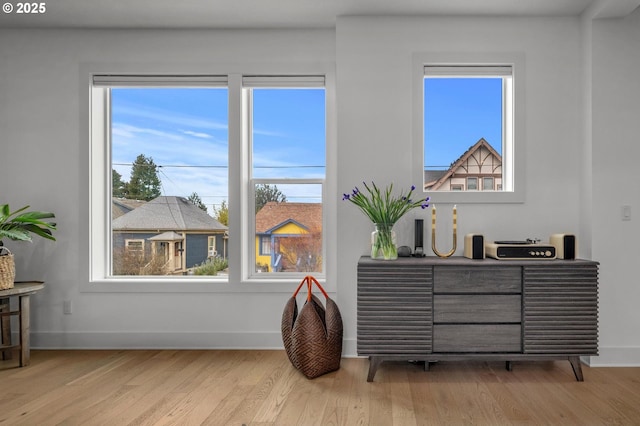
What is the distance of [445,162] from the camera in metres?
3.72

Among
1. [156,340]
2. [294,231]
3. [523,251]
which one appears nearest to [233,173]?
[294,231]

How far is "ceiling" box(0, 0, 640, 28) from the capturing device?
3389 millimetres

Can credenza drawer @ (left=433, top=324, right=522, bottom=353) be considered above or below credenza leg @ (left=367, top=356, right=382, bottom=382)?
above

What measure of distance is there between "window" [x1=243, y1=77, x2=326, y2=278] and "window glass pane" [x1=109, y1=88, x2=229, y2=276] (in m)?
0.29

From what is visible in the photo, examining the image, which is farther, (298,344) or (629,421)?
(298,344)

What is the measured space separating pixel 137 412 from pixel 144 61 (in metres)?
2.76

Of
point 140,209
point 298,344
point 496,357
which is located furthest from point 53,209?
point 496,357

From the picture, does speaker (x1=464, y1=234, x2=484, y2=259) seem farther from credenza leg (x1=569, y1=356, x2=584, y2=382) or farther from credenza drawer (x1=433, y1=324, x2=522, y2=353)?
credenza leg (x1=569, y1=356, x2=584, y2=382)

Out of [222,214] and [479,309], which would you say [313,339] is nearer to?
[479,309]

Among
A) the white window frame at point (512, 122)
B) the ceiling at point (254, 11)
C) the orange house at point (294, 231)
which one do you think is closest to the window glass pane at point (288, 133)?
the orange house at point (294, 231)

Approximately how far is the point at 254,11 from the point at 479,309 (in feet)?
8.95

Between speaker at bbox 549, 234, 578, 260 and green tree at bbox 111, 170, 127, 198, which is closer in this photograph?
speaker at bbox 549, 234, 578, 260

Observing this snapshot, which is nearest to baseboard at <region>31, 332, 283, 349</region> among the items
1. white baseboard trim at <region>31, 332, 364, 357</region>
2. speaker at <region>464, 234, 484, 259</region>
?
white baseboard trim at <region>31, 332, 364, 357</region>

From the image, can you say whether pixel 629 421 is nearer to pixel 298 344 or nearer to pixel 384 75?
pixel 298 344
